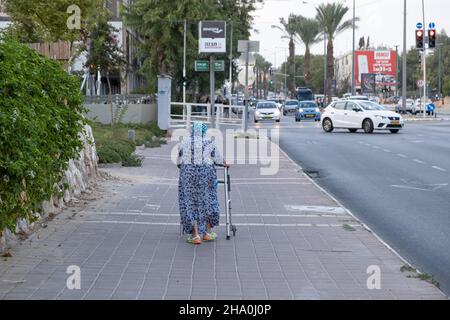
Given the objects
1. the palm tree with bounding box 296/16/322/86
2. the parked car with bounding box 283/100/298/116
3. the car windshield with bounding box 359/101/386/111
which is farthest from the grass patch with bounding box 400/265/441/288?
the palm tree with bounding box 296/16/322/86

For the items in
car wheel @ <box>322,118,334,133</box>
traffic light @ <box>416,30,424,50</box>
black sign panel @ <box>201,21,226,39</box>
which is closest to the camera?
black sign panel @ <box>201,21,226,39</box>

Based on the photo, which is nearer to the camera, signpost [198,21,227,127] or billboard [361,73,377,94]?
signpost [198,21,227,127]

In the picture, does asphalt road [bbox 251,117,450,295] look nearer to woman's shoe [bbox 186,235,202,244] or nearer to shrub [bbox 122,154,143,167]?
woman's shoe [bbox 186,235,202,244]

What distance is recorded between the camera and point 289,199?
49.0 feet

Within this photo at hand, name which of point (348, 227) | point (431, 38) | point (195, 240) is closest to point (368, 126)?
point (431, 38)

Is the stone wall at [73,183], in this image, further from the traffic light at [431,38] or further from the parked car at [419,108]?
the parked car at [419,108]

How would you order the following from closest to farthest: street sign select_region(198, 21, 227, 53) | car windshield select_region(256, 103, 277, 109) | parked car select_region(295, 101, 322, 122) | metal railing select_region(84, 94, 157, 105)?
1. street sign select_region(198, 21, 227, 53)
2. metal railing select_region(84, 94, 157, 105)
3. car windshield select_region(256, 103, 277, 109)
4. parked car select_region(295, 101, 322, 122)

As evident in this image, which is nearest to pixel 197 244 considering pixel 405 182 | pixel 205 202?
pixel 205 202

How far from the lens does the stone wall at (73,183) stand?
10173 millimetres

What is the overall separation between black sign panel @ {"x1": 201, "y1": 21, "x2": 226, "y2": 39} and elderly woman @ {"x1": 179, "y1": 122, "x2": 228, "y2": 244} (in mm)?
20810

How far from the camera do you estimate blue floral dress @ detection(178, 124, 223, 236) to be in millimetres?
10320

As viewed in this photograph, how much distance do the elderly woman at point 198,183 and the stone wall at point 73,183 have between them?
69.1 inches

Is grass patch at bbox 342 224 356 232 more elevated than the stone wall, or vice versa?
the stone wall
